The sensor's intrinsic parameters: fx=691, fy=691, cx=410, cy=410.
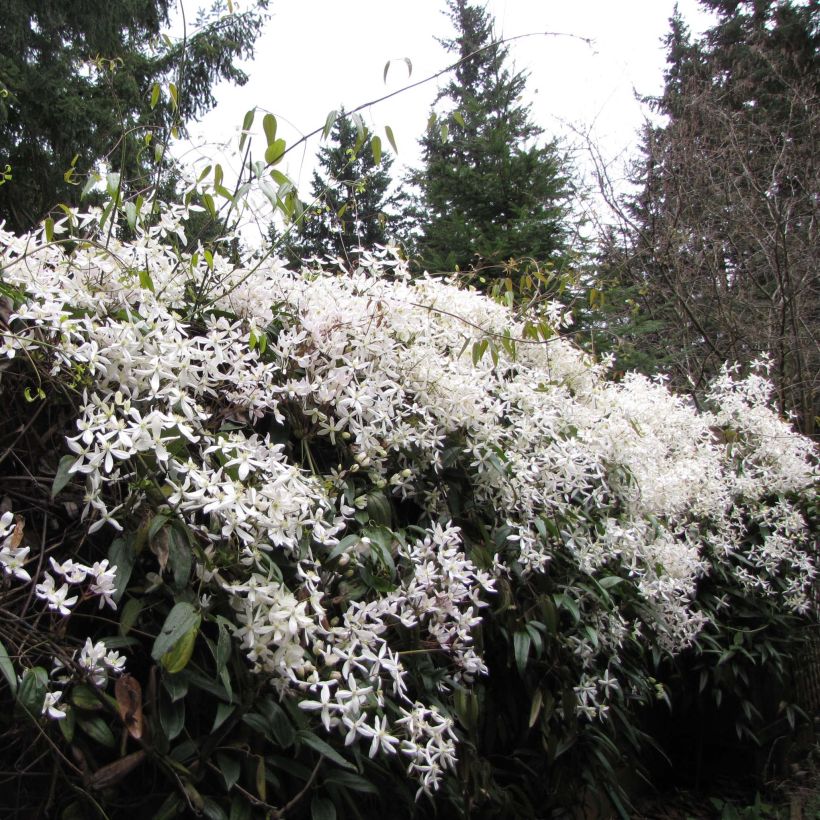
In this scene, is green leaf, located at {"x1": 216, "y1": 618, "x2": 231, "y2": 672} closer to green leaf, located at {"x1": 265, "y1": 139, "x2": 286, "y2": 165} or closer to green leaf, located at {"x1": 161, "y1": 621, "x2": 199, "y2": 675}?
green leaf, located at {"x1": 161, "y1": 621, "x2": 199, "y2": 675}

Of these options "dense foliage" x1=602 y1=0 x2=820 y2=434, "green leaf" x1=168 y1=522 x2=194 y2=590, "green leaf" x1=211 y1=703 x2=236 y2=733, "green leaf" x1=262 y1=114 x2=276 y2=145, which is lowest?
"green leaf" x1=211 y1=703 x2=236 y2=733

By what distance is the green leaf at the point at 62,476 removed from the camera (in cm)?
117

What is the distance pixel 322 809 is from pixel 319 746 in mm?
143

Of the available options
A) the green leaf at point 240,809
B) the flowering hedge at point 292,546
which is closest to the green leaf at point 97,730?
the flowering hedge at point 292,546

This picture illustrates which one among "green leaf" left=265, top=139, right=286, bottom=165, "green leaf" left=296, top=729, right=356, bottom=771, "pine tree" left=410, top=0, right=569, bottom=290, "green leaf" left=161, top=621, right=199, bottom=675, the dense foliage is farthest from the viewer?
"pine tree" left=410, top=0, right=569, bottom=290

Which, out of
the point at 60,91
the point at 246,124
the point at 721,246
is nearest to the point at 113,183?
the point at 246,124

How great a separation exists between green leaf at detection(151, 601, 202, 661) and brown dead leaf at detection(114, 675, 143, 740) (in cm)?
6

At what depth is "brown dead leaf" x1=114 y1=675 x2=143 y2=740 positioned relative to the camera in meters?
1.09

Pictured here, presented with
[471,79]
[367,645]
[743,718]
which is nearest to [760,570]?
[743,718]

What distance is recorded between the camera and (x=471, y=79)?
591 inches

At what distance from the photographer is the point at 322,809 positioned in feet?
4.17

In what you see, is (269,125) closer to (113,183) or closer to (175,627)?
(113,183)

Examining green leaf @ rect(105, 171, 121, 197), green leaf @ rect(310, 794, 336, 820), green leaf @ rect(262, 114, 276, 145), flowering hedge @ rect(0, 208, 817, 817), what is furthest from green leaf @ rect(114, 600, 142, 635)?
green leaf @ rect(262, 114, 276, 145)

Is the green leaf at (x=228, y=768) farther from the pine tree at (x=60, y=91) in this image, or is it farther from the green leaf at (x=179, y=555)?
the pine tree at (x=60, y=91)
